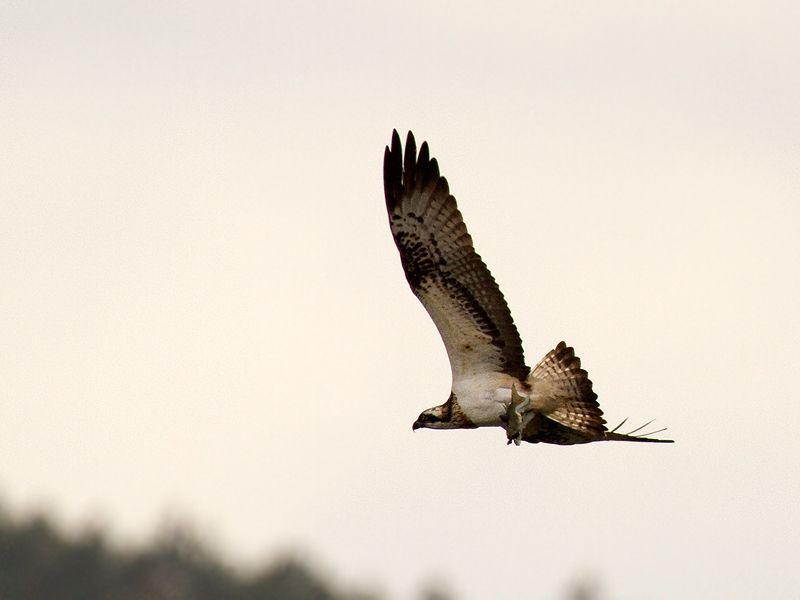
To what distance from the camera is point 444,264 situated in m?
20.2

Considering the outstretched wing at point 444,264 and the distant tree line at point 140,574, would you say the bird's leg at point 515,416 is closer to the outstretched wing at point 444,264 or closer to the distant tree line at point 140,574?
the outstretched wing at point 444,264

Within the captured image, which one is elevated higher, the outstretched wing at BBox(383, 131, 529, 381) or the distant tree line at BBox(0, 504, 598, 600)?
the outstretched wing at BBox(383, 131, 529, 381)

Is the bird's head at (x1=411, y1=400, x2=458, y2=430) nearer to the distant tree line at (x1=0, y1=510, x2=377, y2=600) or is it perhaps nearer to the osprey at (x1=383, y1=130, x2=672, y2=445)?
the osprey at (x1=383, y1=130, x2=672, y2=445)

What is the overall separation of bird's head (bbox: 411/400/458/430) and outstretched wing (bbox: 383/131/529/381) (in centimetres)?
41

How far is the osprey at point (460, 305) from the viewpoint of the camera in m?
20.2

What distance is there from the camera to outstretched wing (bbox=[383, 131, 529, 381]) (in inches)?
795

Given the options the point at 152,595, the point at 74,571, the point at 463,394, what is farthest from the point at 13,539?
the point at 463,394

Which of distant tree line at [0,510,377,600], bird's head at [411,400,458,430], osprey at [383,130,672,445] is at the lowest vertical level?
distant tree line at [0,510,377,600]

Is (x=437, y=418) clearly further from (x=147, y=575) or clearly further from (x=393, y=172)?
(x=147, y=575)

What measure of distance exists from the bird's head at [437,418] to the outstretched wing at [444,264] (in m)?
0.41

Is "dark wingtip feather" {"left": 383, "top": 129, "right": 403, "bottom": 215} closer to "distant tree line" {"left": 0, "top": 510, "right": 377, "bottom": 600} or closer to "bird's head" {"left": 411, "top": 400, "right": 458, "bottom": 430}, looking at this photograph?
→ "bird's head" {"left": 411, "top": 400, "right": 458, "bottom": 430}

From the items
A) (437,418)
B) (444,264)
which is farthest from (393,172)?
(437,418)

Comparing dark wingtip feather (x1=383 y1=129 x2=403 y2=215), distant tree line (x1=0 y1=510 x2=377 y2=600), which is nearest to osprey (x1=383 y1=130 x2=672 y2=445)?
dark wingtip feather (x1=383 y1=129 x2=403 y2=215)

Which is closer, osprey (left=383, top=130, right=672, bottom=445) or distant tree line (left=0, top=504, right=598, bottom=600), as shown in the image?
osprey (left=383, top=130, right=672, bottom=445)
